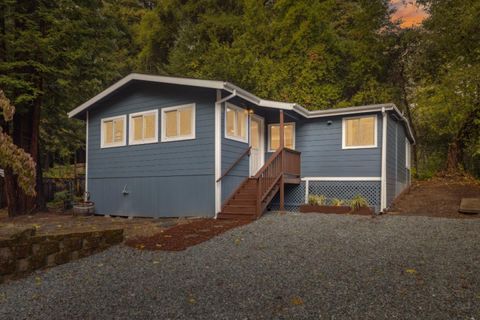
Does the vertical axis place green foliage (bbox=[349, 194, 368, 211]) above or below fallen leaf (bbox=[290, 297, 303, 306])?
above

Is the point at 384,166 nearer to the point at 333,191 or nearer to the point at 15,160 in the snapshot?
the point at 333,191

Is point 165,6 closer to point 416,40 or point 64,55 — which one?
point 64,55

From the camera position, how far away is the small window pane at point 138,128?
11.7 metres

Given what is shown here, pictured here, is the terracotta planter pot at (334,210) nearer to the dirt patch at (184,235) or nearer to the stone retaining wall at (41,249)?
the dirt patch at (184,235)

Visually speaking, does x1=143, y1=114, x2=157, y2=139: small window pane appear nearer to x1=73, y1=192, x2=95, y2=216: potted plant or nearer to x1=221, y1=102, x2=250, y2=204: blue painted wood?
x1=221, y1=102, x2=250, y2=204: blue painted wood

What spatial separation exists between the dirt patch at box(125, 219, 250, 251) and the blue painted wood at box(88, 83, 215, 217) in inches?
49.7

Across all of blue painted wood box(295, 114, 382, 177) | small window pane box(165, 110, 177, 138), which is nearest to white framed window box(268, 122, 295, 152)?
blue painted wood box(295, 114, 382, 177)

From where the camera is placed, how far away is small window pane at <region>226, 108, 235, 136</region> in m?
10.5

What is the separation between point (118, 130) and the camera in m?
12.3

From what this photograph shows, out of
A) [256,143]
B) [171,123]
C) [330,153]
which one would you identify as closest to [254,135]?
[256,143]

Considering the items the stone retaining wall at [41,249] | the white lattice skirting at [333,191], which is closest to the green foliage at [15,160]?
the stone retaining wall at [41,249]

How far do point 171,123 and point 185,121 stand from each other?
1.82ft

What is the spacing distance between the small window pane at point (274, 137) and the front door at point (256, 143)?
1.10 ft

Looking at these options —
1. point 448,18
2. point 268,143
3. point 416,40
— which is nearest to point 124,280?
point 268,143
